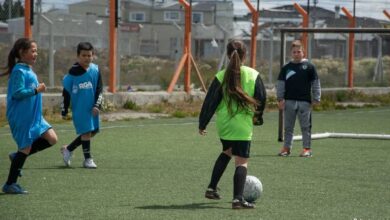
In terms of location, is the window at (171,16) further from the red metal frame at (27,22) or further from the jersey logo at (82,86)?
the jersey logo at (82,86)

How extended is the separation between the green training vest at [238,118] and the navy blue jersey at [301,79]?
5237mm

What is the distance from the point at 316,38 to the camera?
105 feet

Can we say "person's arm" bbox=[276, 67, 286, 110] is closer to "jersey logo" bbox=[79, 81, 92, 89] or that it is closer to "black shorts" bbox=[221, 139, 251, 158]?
"jersey logo" bbox=[79, 81, 92, 89]

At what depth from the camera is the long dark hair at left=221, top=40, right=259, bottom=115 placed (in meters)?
9.34

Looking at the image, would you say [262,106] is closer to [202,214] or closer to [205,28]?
[202,214]

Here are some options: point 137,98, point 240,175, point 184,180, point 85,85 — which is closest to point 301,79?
point 85,85

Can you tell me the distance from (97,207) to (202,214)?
1.00m

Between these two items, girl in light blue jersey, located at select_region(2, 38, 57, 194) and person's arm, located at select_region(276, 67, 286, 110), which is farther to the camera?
person's arm, located at select_region(276, 67, 286, 110)

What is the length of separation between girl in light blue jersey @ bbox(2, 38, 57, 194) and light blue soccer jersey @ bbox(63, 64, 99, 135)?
2326 mm

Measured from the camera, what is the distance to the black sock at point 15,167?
1002 centimetres

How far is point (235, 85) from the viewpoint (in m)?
9.35

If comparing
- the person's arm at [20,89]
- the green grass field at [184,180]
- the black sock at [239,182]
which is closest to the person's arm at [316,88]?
the green grass field at [184,180]

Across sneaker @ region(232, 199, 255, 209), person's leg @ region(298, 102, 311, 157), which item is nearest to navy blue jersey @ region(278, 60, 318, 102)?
person's leg @ region(298, 102, 311, 157)

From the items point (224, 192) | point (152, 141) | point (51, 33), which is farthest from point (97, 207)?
point (51, 33)
